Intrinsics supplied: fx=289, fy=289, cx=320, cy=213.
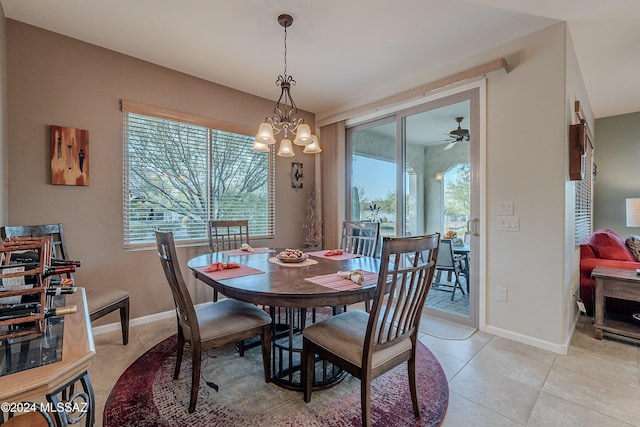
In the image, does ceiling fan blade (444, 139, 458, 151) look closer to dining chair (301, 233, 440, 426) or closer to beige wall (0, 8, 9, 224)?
dining chair (301, 233, 440, 426)

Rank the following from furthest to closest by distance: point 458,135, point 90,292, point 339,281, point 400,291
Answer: point 458,135 < point 90,292 < point 339,281 < point 400,291

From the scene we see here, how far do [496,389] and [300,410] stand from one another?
1.27 meters

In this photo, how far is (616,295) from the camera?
2.52m

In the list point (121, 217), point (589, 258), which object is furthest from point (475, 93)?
point (121, 217)

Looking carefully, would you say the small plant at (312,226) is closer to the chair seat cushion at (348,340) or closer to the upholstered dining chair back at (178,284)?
the chair seat cushion at (348,340)

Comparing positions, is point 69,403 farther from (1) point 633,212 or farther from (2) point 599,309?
(1) point 633,212

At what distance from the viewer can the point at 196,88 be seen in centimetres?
327

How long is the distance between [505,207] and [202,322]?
264 cm

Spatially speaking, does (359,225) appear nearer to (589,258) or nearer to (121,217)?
(121,217)

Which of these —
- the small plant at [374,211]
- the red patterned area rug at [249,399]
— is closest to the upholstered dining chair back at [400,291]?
the red patterned area rug at [249,399]

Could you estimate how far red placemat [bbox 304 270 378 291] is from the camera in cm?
156

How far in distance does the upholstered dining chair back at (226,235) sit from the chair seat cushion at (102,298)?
88 centimetres

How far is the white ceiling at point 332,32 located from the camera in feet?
7.02

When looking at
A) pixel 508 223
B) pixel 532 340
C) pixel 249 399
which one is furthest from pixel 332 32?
pixel 532 340
